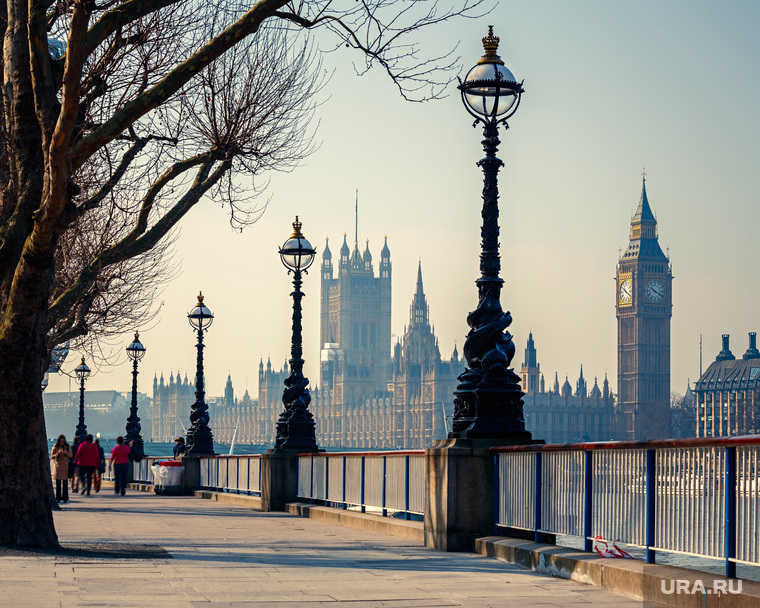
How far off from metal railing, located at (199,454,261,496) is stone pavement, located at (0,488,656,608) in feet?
29.3

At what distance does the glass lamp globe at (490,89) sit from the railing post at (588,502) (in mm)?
3987

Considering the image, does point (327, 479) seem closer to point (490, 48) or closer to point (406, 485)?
point (406, 485)

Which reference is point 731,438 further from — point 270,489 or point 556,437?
point 556,437

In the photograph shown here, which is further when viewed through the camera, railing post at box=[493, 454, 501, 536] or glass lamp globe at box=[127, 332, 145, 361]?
glass lamp globe at box=[127, 332, 145, 361]

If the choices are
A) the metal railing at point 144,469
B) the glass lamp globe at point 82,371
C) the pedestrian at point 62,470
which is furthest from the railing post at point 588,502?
the glass lamp globe at point 82,371

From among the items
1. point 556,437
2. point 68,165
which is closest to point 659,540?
point 68,165

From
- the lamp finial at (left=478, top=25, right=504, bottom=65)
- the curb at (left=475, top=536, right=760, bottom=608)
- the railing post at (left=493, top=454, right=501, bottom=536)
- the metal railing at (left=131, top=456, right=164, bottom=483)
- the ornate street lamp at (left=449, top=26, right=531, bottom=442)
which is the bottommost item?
the metal railing at (left=131, top=456, right=164, bottom=483)

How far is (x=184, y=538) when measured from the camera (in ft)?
46.8

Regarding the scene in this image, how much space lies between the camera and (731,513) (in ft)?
25.4

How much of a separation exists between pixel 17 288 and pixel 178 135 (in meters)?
5.83

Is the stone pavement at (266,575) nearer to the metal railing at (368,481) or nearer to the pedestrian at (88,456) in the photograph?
the metal railing at (368,481)

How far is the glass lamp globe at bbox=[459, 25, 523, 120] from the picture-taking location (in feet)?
40.6

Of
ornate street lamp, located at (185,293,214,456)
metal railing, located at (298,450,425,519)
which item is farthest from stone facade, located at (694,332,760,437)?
metal railing, located at (298,450,425,519)

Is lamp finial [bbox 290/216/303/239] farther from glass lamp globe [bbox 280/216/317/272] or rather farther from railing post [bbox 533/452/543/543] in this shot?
railing post [bbox 533/452/543/543]
